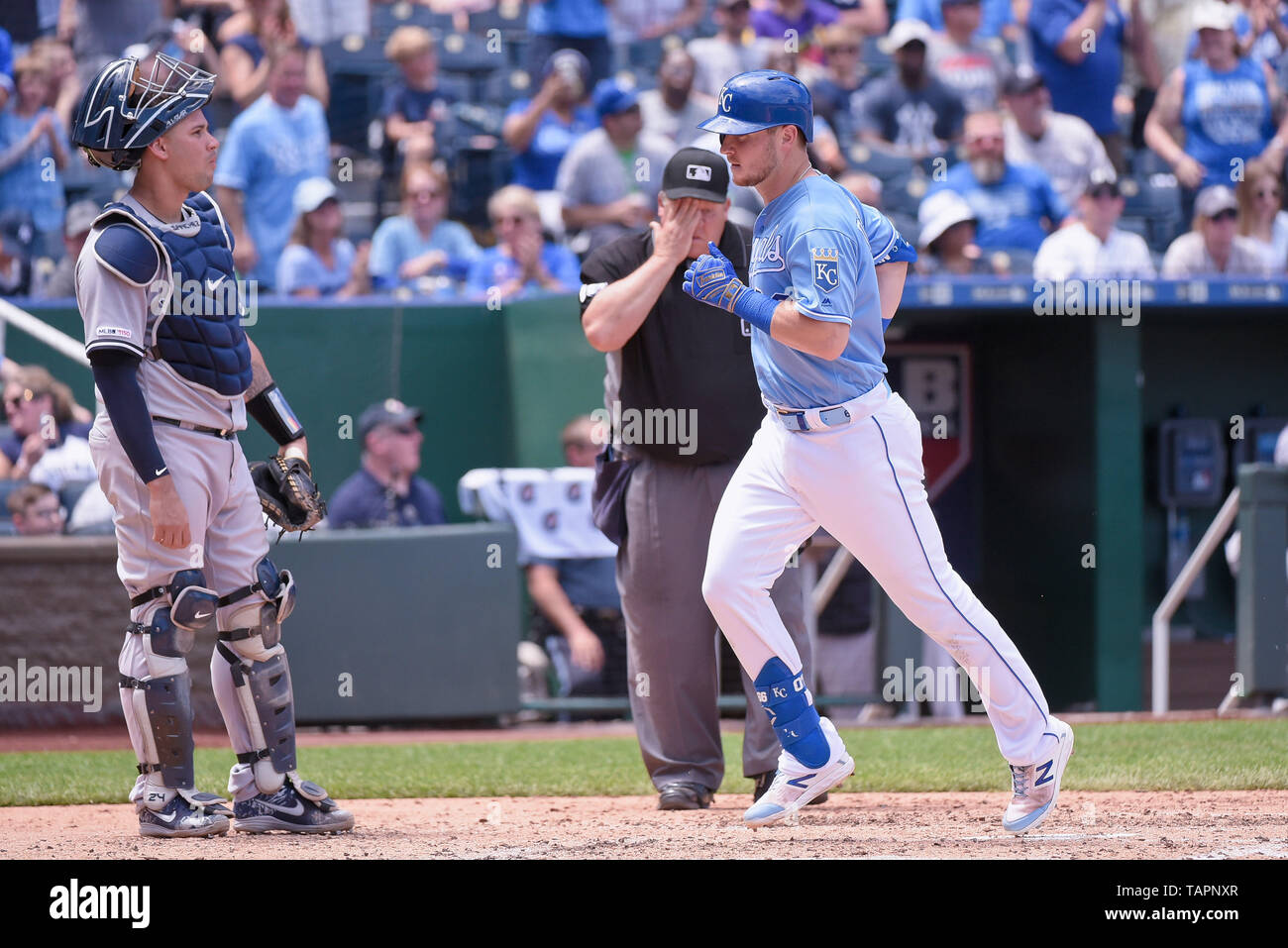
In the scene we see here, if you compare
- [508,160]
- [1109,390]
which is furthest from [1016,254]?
[508,160]

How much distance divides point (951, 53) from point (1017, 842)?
8.51 m

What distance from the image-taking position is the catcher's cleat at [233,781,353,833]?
14.7ft

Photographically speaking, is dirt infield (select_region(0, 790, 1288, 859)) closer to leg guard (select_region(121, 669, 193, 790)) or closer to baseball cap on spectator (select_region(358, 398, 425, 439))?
leg guard (select_region(121, 669, 193, 790))

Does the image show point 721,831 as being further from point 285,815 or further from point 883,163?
point 883,163

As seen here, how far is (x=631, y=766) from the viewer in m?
6.48

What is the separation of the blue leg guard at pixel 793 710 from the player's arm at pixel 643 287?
121 centimetres

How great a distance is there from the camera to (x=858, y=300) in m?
4.27

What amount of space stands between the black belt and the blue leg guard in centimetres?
155

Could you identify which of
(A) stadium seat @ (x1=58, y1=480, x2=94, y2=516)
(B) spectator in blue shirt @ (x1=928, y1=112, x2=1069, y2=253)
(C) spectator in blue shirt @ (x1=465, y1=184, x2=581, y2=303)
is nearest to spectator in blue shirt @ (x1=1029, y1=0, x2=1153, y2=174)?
(B) spectator in blue shirt @ (x1=928, y1=112, x2=1069, y2=253)

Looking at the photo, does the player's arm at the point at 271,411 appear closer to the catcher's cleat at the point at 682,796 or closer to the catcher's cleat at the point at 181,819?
the catcher's cleat at the point at 181,819

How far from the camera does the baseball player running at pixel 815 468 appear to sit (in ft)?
13.6

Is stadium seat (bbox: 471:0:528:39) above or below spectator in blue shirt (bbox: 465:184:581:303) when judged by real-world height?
above

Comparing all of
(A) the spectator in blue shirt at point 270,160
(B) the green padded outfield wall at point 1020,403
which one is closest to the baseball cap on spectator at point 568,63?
(A) the spectator in blue shirt at point 270,160
